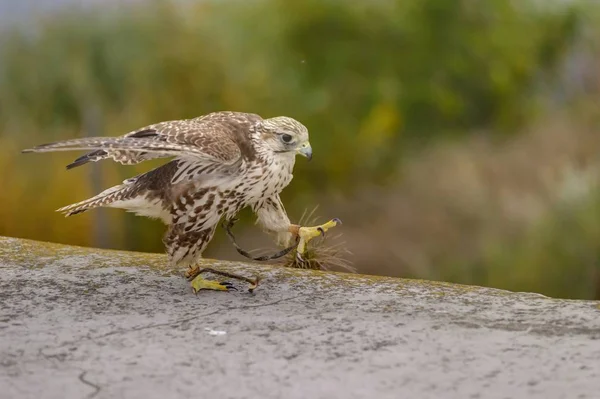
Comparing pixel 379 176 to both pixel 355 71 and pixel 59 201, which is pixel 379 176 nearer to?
pixel 355 71

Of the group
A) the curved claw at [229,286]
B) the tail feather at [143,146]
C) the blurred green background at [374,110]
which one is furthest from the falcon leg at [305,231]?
the blurred green background at [374,110]

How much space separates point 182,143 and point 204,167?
13 cm

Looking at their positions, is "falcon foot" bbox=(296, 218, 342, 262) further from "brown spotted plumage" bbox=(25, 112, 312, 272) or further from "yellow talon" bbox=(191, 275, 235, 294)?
"yellow talon" bbox=(191, 275, 235, 294)

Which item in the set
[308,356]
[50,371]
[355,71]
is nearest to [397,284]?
[308,356]

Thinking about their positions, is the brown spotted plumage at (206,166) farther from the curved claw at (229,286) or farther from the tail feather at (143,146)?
the curved claw at (229,286)

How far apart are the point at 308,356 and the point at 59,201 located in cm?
311

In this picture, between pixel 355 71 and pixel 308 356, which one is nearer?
pixel 308 356

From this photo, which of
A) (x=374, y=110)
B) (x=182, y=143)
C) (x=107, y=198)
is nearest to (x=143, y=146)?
(x=182, y=143)

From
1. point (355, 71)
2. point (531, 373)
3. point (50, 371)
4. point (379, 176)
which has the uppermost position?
point (355, 71)

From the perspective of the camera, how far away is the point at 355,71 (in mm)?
5992

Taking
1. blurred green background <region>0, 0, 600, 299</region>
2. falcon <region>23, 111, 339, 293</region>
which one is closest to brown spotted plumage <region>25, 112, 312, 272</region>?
falcon <region>23, 111, 339, 293</region>

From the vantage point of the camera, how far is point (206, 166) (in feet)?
10.0

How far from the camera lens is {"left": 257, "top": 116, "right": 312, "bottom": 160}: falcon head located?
10.0 ft

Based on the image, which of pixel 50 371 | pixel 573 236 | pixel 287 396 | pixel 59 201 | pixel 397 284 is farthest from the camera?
pixel 59 201
